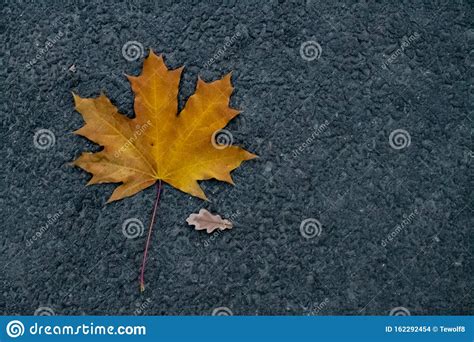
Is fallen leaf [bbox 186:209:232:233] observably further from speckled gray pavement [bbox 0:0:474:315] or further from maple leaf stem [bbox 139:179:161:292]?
maple leaf stem [bbox 139:179:161:292]

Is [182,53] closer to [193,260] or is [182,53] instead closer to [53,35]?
[53,35]

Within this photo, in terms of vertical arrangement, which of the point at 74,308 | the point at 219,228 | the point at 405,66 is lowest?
the point at 74,308

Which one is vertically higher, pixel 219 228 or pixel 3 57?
pixel 3 57

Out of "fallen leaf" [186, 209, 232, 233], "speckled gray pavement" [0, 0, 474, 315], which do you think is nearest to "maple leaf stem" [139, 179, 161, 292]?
"speckled gray pavement" [0, 0, 474, 315]

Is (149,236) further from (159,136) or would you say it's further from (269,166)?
(269,166)

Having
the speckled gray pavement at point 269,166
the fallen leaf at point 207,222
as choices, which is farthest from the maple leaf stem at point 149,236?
the fallen leaf at point 207,222

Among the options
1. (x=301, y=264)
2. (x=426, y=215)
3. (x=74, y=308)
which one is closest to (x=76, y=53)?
(x=74, y=308)
